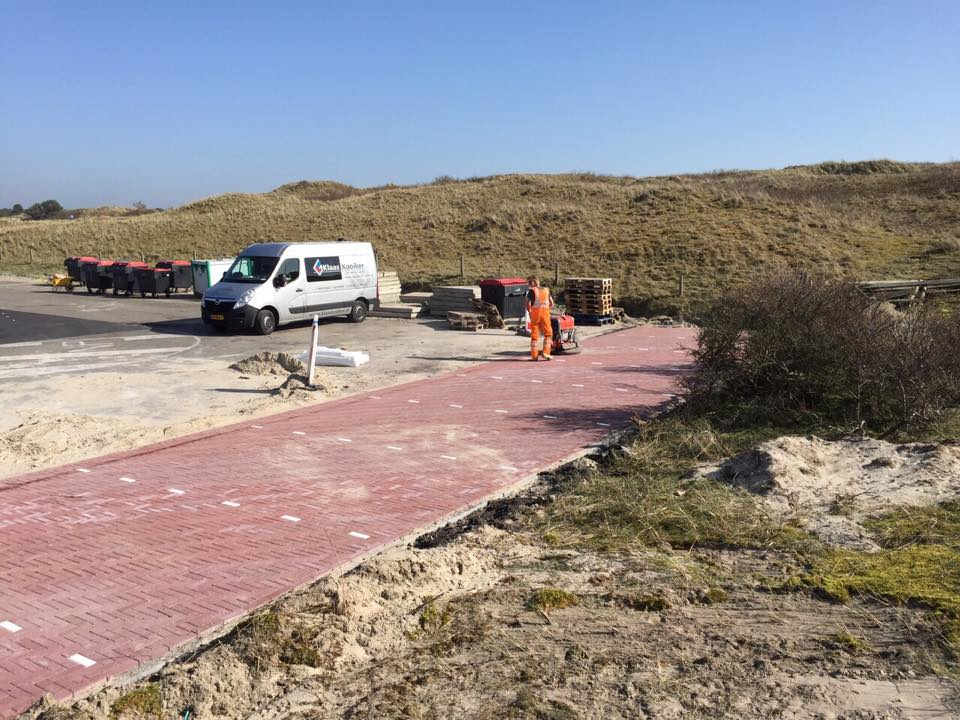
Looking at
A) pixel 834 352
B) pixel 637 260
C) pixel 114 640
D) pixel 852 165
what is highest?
pixel 852 165

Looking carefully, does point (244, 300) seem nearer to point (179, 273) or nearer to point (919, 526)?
point (179, 273)

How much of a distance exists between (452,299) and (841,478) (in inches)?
644

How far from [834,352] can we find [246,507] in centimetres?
695

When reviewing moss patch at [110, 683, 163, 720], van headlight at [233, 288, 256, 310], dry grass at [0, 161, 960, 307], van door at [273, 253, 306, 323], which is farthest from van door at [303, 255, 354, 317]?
moss patch at [110, 683, 163, 720]

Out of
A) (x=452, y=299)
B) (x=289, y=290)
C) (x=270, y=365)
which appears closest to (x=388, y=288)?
(x=452, y=299)

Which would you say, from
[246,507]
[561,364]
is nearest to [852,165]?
[561,364]

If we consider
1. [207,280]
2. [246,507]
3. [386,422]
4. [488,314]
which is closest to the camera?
[246,507]

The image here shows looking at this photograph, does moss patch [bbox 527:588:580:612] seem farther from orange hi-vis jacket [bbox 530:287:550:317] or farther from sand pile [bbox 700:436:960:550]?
orange hi-vis jacket [bbox 530:287:550:317]

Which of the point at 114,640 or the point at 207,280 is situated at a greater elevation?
the point at 207,280

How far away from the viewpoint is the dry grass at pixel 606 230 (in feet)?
99.6

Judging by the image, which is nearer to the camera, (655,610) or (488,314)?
(655,610)

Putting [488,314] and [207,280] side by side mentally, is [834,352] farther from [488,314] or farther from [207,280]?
[207,280]

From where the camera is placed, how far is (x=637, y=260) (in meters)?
31.9

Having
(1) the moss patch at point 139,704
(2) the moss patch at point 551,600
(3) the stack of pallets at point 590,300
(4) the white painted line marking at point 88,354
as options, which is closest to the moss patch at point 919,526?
(2) the moss patch at point 551,600
